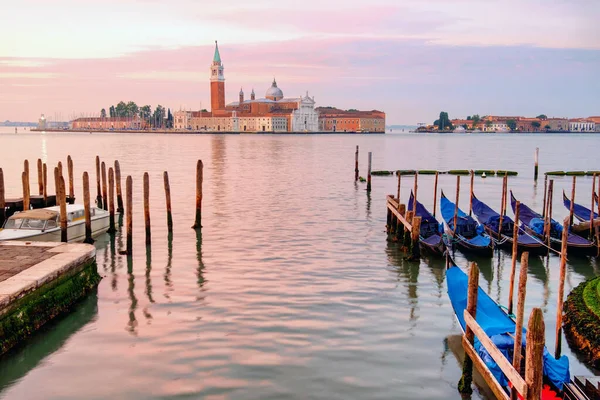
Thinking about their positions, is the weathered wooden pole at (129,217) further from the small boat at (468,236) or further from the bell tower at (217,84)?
the bell tower at (217,84)

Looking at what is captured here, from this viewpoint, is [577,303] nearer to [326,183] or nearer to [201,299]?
[201,299]

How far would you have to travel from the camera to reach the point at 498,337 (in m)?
6.45

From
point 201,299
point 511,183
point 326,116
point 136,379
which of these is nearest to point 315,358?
point 136,379

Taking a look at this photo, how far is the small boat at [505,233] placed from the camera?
13023mm

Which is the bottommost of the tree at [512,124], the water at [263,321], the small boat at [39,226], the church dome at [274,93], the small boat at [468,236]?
the water at [263,321]

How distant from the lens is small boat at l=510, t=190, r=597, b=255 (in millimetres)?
12961

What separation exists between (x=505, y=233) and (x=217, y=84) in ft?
414

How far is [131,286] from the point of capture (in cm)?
1051

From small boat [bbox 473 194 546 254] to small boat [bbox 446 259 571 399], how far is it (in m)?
5.48

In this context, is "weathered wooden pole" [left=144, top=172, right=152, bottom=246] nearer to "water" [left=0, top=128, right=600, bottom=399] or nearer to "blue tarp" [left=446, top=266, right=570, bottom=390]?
"water" [left=0, top=128, right=600, bottom=399]

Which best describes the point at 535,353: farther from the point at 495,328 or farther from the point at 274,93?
the point at 274,93

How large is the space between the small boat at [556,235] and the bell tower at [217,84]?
400 ft

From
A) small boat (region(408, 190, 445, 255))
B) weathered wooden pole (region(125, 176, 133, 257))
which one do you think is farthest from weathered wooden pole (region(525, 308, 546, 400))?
weathered wooden pole (region(125, 176, 133, 257))

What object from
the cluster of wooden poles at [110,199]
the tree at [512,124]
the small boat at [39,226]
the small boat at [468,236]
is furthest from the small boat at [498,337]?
the tree at [512,124]
